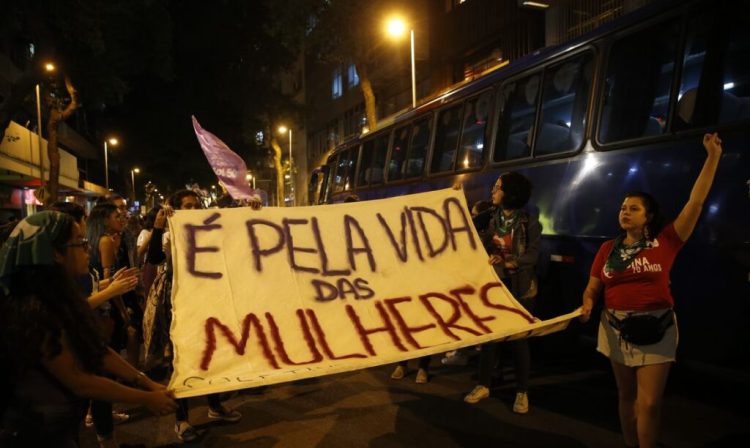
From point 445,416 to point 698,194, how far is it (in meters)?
2.54

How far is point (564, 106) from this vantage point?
5.32m

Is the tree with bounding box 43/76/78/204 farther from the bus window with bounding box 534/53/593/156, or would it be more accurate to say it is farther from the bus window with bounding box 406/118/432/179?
the bus window with bounding box 534/53/593/156

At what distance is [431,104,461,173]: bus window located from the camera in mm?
7169

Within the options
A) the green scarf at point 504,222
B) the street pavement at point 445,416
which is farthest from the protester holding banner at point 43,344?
the green scarf at point 504,222

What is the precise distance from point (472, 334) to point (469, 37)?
16412 millimetres

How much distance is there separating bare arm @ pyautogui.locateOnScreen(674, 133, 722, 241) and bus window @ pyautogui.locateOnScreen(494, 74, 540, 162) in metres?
2.68

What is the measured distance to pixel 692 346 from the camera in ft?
13.3

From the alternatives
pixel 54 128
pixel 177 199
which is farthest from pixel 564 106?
pixel 54 128

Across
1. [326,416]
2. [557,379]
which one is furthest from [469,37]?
[326,416]

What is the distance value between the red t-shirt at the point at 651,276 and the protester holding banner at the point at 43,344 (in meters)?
2.69

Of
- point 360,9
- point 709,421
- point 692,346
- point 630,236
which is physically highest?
point 360,9

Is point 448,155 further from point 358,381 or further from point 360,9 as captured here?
point 360,9

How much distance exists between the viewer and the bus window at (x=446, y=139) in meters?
7.17

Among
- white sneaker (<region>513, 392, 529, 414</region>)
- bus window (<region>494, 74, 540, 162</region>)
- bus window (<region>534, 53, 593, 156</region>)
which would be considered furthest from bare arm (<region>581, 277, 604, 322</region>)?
bus window (<region>494, 74, 540, 162</region>)
